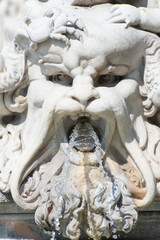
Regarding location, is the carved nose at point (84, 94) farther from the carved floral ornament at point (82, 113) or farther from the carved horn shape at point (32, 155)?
the carved horn shape at point (32, 155)

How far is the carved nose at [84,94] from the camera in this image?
297 cm

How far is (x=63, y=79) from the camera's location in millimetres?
3184

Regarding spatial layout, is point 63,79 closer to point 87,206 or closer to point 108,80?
point 108,80

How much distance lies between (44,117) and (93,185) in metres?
0.32

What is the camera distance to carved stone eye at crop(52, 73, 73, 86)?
3.17 meters

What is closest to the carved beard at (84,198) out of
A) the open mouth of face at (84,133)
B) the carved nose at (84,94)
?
the open mouth of face at (84,133)

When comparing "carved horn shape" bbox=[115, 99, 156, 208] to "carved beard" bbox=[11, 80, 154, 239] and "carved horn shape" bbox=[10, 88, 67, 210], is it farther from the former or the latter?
"carved horn shape" bbox=[10, 88, 67, 210]

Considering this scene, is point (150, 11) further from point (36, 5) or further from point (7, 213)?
point (7, 213)

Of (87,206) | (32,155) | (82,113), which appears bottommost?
(87,206)

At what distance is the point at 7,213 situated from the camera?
3.28 metres

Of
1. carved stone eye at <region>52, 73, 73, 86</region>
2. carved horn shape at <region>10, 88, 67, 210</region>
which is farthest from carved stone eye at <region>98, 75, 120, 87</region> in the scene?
carved horn shape at <region>10, 88, 67, 210</region>

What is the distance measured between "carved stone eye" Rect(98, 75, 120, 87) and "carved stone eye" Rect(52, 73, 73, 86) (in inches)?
4.9

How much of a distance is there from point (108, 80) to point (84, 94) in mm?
265

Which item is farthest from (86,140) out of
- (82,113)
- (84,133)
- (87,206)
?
(87,206)
